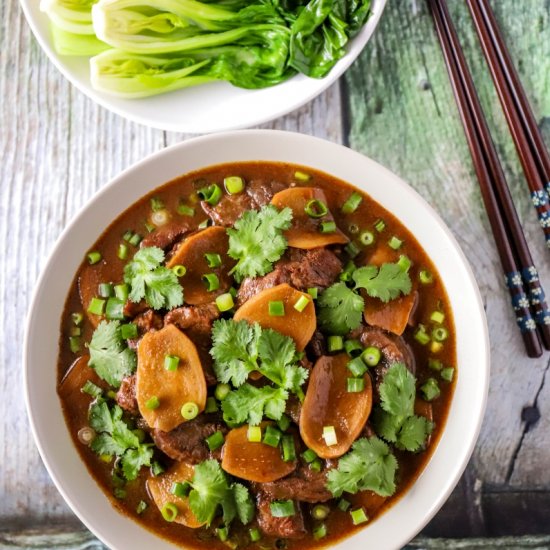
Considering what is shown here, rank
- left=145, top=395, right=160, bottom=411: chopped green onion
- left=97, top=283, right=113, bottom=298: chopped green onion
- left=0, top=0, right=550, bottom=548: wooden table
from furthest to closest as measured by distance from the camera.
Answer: left=0, top=0, right=550, bottom=548: wooden table, left=97, top=283, right=113, bottom=298: chopped green onion, left=145, top=395, right=160, bottom=411: chopped green onion

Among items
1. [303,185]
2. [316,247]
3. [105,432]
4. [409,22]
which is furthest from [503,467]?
[409,22]

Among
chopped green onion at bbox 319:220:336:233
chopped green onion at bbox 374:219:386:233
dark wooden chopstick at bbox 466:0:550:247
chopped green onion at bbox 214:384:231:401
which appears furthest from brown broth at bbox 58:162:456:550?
dark wooden chopstick at bbox 466:0:550:247

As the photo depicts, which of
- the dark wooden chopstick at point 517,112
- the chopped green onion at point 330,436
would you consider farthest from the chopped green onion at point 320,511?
the dark wooden chopstick at point 517,112

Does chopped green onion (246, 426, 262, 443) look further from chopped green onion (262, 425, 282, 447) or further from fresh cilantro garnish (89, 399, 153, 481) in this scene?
fresh cilantro garnish (89, 399, 153, 481)

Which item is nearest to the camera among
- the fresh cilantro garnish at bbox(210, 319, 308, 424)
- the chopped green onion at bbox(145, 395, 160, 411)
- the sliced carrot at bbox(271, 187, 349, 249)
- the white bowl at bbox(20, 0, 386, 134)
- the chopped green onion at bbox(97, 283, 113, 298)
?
the fresh cilantro garnish at bbox(210, 319, 308, 424)

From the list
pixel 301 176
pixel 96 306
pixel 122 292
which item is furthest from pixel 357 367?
pixel 96 306

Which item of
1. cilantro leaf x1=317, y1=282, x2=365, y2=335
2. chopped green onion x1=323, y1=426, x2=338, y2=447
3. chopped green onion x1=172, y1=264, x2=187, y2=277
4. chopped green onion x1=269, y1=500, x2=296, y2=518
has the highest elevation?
chopped green onion x1=172, y1=264, x2=187, y2=277
